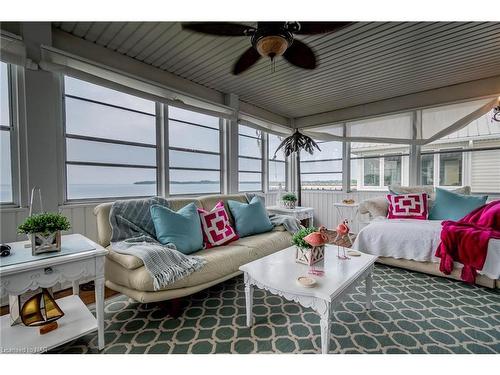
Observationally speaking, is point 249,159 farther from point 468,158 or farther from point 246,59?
point 468,158

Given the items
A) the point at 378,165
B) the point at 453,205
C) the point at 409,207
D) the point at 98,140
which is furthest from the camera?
the point at 378,165

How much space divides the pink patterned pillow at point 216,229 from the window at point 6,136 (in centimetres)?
165

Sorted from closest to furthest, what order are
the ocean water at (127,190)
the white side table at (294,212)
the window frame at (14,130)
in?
the window frame at (14,130), the ocean water at (127,190), the white side table at (294,212)

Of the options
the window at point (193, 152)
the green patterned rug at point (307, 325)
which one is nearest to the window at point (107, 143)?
the window at point (193, 152)

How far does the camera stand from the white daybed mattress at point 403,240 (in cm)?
252

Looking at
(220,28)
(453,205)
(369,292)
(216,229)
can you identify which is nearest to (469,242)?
Result: (453,205)

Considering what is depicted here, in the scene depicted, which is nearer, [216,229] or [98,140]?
[216,229]

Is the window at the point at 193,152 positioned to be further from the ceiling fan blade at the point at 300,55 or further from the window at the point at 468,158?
the window at the point at 468,158

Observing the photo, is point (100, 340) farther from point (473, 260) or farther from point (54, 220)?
point (473, 260)

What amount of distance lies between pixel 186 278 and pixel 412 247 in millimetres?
2435

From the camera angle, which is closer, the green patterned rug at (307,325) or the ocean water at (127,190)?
the green patterned rug at (307,325)

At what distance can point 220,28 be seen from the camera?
1656 mm

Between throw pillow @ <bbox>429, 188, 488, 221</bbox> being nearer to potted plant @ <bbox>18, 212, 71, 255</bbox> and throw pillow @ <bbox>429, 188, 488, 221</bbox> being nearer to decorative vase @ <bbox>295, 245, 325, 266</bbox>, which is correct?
decorative vase @ <bbox>295, 245, 325, 266</bbox>

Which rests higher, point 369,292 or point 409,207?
point 409,207
